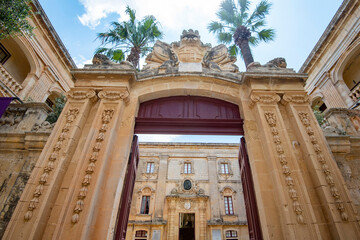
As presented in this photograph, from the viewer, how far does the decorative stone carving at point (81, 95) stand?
4.31 m

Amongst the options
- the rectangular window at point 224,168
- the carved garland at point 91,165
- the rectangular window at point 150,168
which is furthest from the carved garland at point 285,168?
the rectangular window at point 150,168

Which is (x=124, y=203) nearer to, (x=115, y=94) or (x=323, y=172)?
(x=115, y=94)

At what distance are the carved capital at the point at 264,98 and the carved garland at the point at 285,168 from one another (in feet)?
1.12

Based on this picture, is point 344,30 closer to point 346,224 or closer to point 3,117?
point 346,224

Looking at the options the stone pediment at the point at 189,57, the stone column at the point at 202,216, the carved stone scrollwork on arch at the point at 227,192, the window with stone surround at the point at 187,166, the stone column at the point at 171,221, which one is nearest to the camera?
the stone pediment at the point at 189,57

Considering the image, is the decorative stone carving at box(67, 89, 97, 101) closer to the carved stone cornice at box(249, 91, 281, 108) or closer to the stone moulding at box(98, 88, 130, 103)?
the stone moulding at box(98, 88, 130, 103)

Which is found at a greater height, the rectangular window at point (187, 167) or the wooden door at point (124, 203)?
the rectangular window at point (187, 167)

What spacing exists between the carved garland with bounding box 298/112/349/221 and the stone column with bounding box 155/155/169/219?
16180mm

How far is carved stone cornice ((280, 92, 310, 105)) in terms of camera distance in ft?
14.1

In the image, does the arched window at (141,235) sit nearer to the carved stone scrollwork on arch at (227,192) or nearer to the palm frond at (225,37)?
the carved stone scrollwork on arch at (227,192)

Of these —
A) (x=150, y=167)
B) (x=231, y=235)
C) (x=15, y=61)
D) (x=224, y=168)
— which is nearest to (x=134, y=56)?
(x=15, y=61)

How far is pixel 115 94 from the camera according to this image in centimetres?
432

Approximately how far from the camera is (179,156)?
2002 centimetres

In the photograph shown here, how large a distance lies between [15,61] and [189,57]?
1250cm
